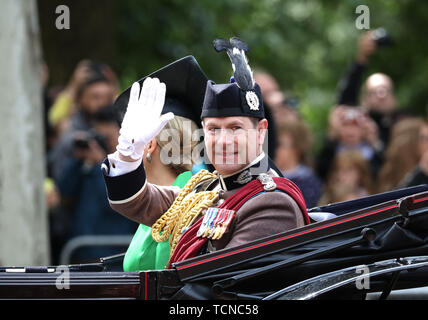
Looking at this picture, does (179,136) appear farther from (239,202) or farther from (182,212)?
(239,202)

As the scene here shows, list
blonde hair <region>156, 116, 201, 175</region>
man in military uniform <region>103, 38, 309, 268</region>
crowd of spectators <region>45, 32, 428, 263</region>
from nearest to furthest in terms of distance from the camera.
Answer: man in military uniform <region>103, 38, 309, 268</region>, blonde hair <region>156, 116, 201, 175</region>, crowd of spectators <region>45, 32, 428, 263</region>

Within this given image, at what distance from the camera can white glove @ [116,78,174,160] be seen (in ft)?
11.6

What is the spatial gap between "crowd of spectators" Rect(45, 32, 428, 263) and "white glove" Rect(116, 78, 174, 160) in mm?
3050

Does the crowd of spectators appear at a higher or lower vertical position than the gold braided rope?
higher

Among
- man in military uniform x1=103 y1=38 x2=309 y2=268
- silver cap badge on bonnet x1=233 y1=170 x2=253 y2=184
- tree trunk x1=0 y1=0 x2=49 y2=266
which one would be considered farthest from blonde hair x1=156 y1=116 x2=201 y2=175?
tree trunk x1=0 y1=0 x2=49 y2=266

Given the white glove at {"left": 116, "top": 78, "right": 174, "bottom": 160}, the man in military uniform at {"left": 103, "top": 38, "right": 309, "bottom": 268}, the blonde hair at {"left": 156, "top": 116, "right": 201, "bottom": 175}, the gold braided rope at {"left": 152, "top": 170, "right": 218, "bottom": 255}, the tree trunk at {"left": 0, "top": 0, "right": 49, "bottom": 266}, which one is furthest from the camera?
the tree trunk at {"left": 0, "top": 0, "right": 49, "bottom": 266}

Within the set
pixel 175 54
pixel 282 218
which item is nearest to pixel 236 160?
pixel 282 218

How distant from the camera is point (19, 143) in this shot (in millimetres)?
7328

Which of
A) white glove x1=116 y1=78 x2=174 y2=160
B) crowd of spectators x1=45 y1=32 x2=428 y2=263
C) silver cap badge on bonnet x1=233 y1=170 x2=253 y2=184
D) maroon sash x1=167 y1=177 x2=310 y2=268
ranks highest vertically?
crowd of spectators x1=45 y1=32 x2=428 y2=263

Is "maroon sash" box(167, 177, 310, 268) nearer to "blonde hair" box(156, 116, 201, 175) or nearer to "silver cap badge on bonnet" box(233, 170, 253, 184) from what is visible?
"silver cap badge on bonnet" box(233, 170, 253, 184)

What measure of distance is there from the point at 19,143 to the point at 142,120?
3.97 meters

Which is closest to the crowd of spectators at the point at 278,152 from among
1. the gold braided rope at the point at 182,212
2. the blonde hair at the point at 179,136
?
the blonde hair at the point at 179,136

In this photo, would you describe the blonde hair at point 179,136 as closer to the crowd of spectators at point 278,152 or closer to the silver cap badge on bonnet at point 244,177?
the silver cap badge on bonnet at point 244,177

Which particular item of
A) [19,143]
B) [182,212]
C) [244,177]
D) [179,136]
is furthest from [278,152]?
[244,177]
